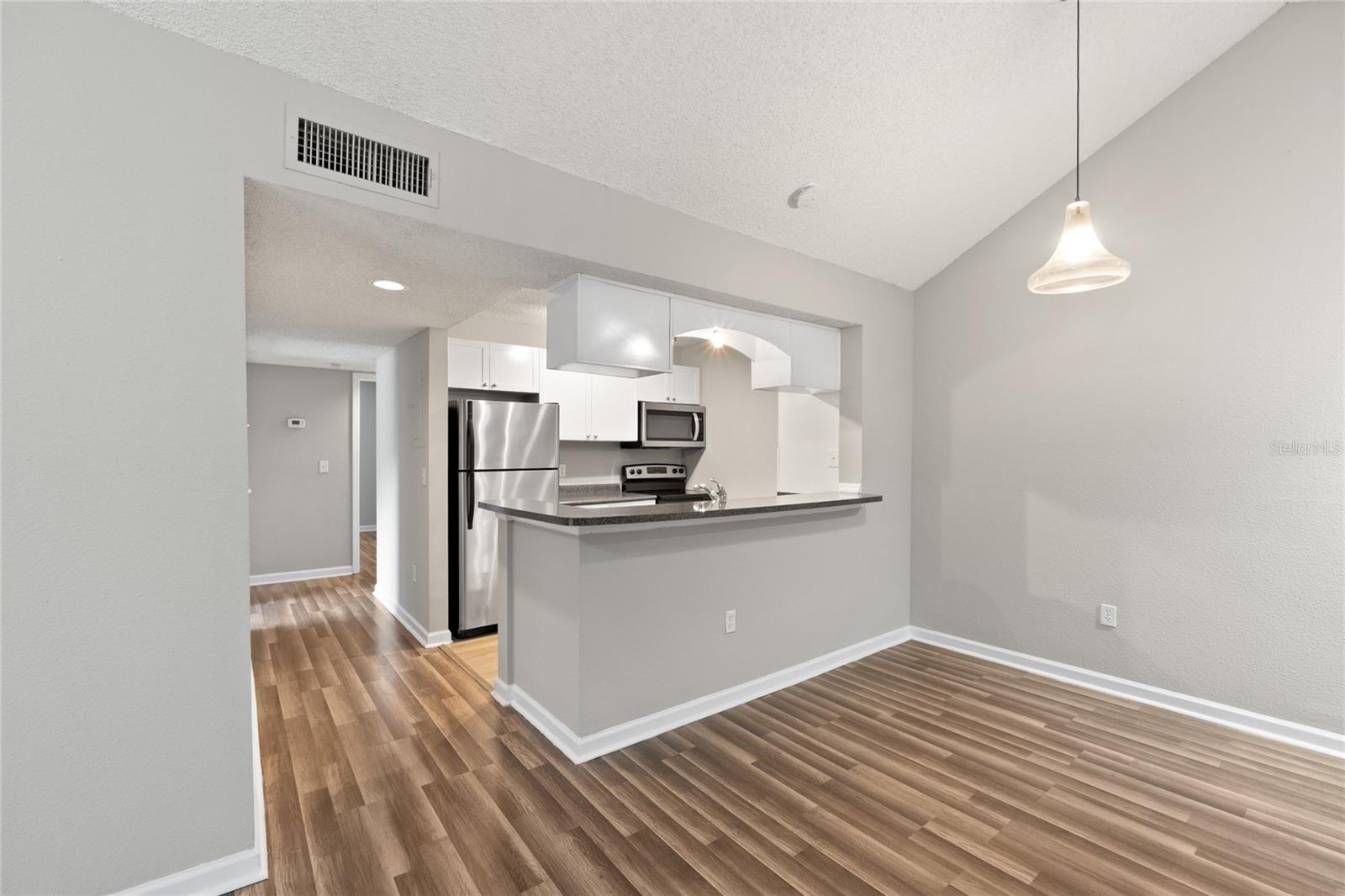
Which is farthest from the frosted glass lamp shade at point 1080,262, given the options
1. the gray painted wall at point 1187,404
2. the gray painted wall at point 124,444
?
the gray painted wall at point 124,444

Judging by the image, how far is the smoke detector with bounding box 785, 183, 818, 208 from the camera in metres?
2.81

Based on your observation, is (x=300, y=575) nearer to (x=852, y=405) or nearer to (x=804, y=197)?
(x=852, y=405)

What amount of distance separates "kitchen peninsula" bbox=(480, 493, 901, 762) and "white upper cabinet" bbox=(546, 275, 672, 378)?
73 cm

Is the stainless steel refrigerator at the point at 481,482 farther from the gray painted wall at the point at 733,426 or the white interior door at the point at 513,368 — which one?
the gray painted wall at the point at 733,426

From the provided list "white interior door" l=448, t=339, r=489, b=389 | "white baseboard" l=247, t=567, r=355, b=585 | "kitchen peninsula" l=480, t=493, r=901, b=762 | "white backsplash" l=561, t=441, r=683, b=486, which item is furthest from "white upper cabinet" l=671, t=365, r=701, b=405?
"white baseboard" l=247, t=567, r=355, b=585

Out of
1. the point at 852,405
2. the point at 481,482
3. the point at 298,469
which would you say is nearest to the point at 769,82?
the point at 852,405

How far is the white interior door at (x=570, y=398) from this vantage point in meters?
4.54

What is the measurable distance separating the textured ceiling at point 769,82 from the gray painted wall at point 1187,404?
1.03ft

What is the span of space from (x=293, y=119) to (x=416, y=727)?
2.54 m

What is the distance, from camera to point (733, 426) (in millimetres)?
5742

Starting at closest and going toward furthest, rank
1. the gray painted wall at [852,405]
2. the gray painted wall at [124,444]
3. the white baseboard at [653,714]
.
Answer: the gray painted wall at [124,444] → the white baseboard at [653,714] → the gray painted wall at [852,405]

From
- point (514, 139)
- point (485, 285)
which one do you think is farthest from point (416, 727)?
point (514, 139)

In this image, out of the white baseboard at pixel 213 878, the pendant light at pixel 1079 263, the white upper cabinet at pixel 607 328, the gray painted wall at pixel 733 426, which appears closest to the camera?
the white baseboard at pixel 213 878

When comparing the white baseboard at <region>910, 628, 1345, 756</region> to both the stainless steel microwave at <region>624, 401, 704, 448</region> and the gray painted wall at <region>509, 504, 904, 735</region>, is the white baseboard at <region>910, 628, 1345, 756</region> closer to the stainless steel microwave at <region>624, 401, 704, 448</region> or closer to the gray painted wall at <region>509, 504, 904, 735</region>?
the gray painted wall at <region>509, 504, 904, 735</region>
